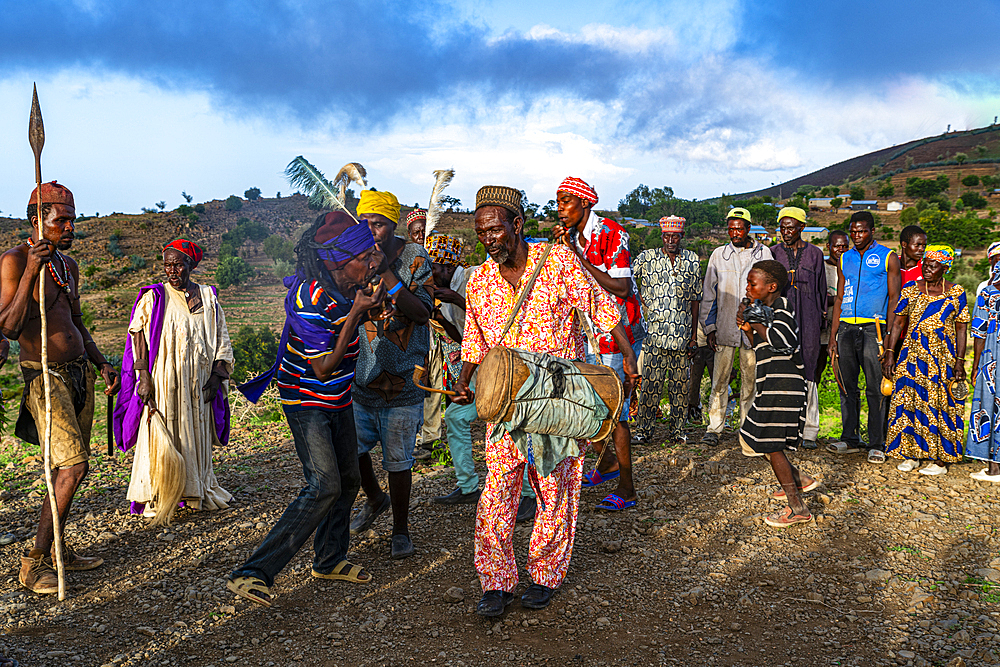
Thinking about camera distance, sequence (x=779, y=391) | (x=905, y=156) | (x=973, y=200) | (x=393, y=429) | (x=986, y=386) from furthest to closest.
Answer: (x=905, y=156) < (x=973, y=200) < (x=986, y=386) < (x=779, y=391) < (x=393, y=429)

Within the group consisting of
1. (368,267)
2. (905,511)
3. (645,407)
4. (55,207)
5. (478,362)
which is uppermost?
(55,207)

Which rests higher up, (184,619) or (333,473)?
(333,473)

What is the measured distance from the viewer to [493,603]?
3.30m

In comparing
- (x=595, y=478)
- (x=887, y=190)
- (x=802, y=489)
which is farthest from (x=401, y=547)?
(x=887, y=190)

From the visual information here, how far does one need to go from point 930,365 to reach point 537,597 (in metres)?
4.03

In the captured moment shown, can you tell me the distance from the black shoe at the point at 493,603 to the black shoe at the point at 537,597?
85 millimetres

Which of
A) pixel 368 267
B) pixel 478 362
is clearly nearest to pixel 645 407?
pixel 478 362

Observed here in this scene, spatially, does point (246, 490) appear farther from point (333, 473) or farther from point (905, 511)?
point (905, 511)

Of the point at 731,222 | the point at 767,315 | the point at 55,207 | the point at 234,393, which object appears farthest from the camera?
the point at 234,393

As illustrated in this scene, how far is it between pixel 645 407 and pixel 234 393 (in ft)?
15.5

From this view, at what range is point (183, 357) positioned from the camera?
468cm

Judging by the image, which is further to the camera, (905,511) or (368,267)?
(905,511)

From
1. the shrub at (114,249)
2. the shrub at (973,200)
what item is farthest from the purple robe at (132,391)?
the shrub at (973,200)

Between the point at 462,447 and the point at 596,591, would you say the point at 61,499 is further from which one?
the point at 596,591
